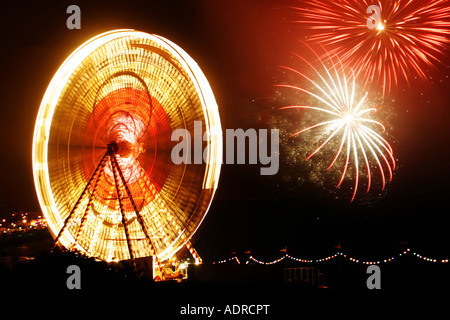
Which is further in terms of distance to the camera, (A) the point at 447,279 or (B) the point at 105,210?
(A) the point at 447,279

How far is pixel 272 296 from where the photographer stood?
6.90m

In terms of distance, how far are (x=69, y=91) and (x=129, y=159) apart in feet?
6.28

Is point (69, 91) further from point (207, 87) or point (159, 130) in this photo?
point (207, 87)

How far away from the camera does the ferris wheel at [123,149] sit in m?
9.35

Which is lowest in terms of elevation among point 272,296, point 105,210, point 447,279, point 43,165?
point 447,279

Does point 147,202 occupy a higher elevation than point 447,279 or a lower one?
higher

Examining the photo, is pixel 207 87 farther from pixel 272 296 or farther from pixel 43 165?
pixel 272 296

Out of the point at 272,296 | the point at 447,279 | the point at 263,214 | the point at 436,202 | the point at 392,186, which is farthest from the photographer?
the point at 263,214

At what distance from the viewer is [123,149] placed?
9656mm

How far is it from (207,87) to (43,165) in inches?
144

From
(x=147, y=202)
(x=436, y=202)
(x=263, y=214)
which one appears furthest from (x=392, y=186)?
(x=147, y=202)

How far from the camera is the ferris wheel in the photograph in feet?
30.7
